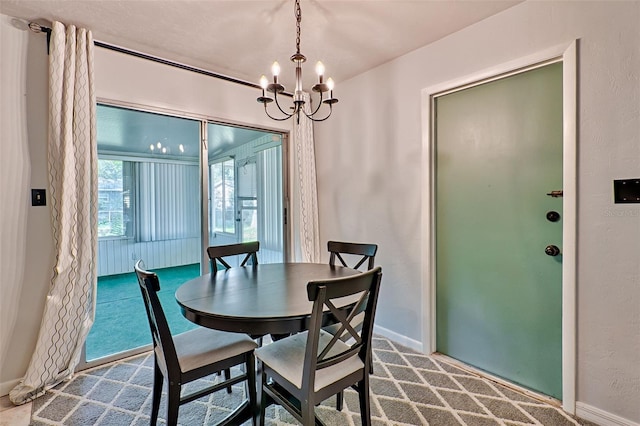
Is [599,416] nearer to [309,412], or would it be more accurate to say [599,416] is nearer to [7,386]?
[309,412]

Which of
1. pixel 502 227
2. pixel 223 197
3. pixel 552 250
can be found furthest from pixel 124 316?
pixel 552 250

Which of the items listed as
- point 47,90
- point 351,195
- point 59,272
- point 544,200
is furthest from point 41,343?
point 544,200

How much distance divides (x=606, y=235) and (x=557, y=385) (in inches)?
38.2

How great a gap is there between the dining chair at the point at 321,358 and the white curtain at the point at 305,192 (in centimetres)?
174

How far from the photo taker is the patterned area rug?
1720 mm

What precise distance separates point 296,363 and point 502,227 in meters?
1.67

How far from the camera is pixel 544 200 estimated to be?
1920mm

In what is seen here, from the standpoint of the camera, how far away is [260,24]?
7.09 feet

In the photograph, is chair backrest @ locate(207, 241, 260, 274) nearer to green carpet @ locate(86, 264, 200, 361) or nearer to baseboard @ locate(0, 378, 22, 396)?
green carpet @ locate(86, 264, 200, 361)

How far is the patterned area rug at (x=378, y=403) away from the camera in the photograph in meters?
1.72

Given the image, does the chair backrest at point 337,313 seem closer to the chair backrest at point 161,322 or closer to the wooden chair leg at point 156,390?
the chair backrest at point 161,322

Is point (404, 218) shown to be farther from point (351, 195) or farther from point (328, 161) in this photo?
point (328, 161)

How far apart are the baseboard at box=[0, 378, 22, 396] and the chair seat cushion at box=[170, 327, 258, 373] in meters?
1.33

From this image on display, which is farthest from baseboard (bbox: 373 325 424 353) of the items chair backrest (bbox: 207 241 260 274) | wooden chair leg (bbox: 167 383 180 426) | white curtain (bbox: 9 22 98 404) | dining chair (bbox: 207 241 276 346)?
white curtain (bbox: 9 22 98 404)
